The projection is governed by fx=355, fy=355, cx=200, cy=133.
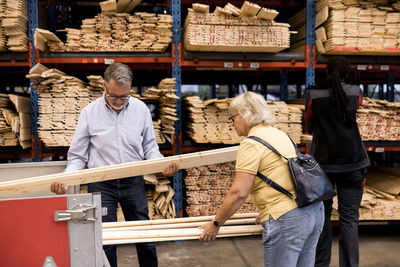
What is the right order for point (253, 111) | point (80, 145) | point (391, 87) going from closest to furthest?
1. point (253, 111)
2. point (80, 145)
3. point (391, 87)

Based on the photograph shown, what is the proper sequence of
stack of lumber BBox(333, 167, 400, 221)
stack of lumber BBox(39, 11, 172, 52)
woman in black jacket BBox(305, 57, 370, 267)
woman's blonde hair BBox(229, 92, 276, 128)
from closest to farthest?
woman's blonde hair BBox(229, 92, 276, 128), woman in black jacket BBox(305, 57, 370, 267), stack of lumber BBox(39, 11, 172, 52), stack of lumber BBox(333, 167, 400, 221)

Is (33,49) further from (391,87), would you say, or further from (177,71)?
(391,87)

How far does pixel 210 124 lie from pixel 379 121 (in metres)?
2.45

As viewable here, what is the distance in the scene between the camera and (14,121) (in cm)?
454

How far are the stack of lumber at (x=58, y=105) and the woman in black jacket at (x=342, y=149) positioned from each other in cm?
293

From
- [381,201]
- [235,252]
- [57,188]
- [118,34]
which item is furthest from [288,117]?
[57,188]

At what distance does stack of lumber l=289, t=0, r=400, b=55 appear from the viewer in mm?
4863

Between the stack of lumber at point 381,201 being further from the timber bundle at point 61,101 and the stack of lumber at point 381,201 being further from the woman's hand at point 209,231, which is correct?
the woman's hand at point 209,231

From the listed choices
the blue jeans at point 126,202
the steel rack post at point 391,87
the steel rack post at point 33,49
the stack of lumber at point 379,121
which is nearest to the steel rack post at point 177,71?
the blue jeans at point 126,202

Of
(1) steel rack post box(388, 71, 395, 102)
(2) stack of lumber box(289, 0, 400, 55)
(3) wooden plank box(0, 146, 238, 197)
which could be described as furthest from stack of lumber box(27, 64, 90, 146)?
(1) steel rack post box(388, 71, 395, 102)

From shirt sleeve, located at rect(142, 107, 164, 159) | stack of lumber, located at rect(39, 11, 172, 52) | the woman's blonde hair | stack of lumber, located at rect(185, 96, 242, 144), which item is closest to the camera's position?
the woman's blonde hair

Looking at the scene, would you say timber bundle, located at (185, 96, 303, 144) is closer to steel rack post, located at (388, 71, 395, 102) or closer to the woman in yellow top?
the woman in yellow top

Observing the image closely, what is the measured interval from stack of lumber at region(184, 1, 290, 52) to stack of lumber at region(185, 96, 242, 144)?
79 centimetres

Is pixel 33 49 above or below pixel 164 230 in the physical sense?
above
